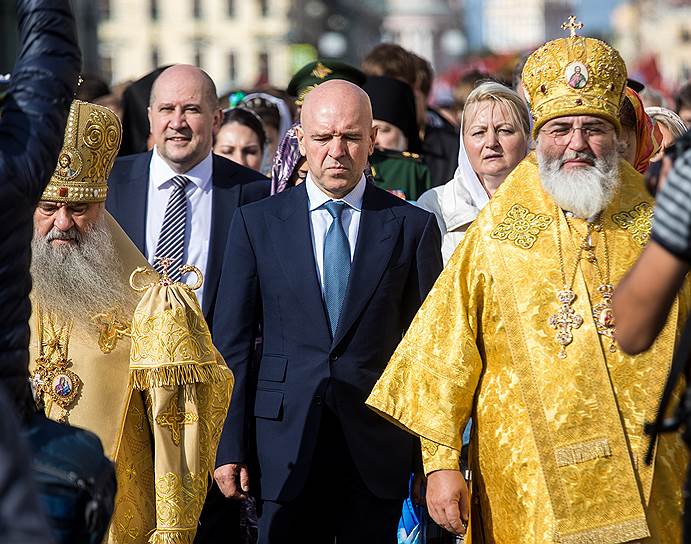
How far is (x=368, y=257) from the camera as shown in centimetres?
598

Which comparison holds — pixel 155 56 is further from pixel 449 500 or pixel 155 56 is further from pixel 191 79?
pixel 449 500

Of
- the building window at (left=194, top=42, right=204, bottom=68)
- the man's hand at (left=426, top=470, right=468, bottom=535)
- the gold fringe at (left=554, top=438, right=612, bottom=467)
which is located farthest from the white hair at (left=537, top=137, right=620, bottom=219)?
the building window at (left=194, top=42, right=204, bottom=68)

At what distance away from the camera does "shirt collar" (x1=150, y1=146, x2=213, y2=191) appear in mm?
7422

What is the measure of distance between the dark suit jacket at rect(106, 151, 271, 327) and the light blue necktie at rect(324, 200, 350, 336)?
1.04 m

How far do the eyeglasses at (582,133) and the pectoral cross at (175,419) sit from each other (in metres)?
1.56

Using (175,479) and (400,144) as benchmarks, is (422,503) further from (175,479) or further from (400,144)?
(400,144)

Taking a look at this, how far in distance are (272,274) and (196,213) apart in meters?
1.45

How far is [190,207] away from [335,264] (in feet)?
4.93

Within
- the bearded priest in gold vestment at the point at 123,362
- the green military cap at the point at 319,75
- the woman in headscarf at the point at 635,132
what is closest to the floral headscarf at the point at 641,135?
the woman in headscarf at the point at 635,132

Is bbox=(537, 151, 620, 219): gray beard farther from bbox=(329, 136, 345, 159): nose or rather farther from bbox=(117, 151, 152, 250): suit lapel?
bbox=(117, 151, 152, 250): suit lapel

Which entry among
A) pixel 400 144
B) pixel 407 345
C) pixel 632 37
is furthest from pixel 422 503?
pixel 632 37

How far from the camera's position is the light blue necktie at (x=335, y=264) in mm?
5969

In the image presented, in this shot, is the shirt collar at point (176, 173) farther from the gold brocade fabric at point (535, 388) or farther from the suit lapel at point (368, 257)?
the gold brocade fabric at point (535, 388)

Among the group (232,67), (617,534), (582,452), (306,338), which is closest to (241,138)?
(306,338)
